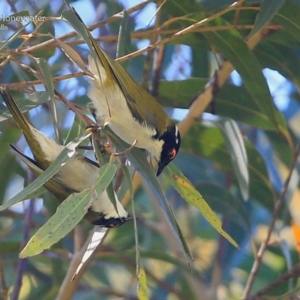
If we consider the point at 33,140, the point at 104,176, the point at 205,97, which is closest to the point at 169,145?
the point at 205,97

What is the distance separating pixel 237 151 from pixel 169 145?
0.23 meters

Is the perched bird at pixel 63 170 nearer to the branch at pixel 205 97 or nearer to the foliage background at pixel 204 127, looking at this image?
the foliage background at pixel 204 127

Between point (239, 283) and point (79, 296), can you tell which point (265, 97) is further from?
point (239, 283)

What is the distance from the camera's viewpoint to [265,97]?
87.7 inches

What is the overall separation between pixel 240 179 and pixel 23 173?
884 millimetres

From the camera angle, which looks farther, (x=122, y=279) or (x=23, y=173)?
(x=122, y=279)

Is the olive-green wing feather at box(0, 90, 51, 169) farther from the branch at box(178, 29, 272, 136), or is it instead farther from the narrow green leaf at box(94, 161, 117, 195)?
the branch at box(178, 29, 272, 136)

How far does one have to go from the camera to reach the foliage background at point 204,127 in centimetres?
223

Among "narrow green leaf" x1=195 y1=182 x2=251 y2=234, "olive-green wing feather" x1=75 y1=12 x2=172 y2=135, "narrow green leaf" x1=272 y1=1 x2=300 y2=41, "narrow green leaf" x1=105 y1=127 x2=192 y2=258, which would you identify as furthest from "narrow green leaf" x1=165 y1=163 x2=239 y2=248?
"narrow green leaf" x1=195 y1=182 x2=251 y2=234

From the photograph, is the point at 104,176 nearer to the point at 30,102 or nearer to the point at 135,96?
the point at 30,102

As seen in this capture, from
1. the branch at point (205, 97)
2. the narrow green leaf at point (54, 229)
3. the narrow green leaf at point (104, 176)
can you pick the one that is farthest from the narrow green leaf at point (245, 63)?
the narrow green leaf at point (54, 229)

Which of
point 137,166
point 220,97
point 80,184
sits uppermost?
point 220,97

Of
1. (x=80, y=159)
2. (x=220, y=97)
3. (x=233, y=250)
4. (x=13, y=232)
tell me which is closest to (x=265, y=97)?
(x=220, y=97)

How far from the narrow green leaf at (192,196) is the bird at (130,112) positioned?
0.50 ft
